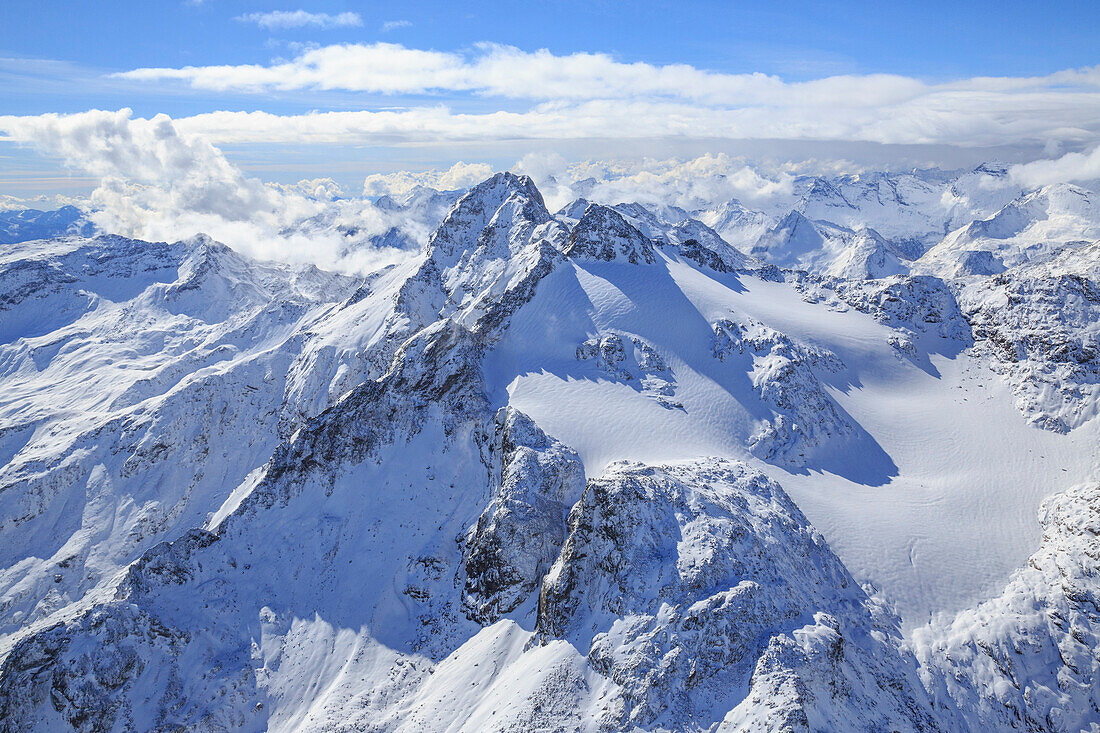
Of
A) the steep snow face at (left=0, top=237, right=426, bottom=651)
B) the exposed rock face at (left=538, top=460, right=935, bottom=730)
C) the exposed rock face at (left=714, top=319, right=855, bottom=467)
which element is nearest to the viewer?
the exposed rock face at (left=538, top=460, right=935, bottom=730)

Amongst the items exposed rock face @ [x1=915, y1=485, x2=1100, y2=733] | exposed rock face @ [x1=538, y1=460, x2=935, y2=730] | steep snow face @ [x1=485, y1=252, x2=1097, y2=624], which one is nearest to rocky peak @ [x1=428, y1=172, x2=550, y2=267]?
steep snow face @ [x1=485, y1=252, x2=1097, y2=624]

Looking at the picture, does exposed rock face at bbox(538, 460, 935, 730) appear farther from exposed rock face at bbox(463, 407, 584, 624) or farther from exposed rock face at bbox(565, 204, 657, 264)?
exposed rock face at bbox(565, 204, 657, 264)

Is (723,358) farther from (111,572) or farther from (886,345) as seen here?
(111,572)

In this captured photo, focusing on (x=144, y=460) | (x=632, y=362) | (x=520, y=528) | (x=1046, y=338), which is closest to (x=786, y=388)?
(x=632, y=362)

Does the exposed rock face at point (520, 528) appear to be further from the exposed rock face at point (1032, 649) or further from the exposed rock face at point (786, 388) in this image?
the exposed rock face at point (1032, 649)

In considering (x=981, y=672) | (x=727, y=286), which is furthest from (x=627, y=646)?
(x=727, y=286)
